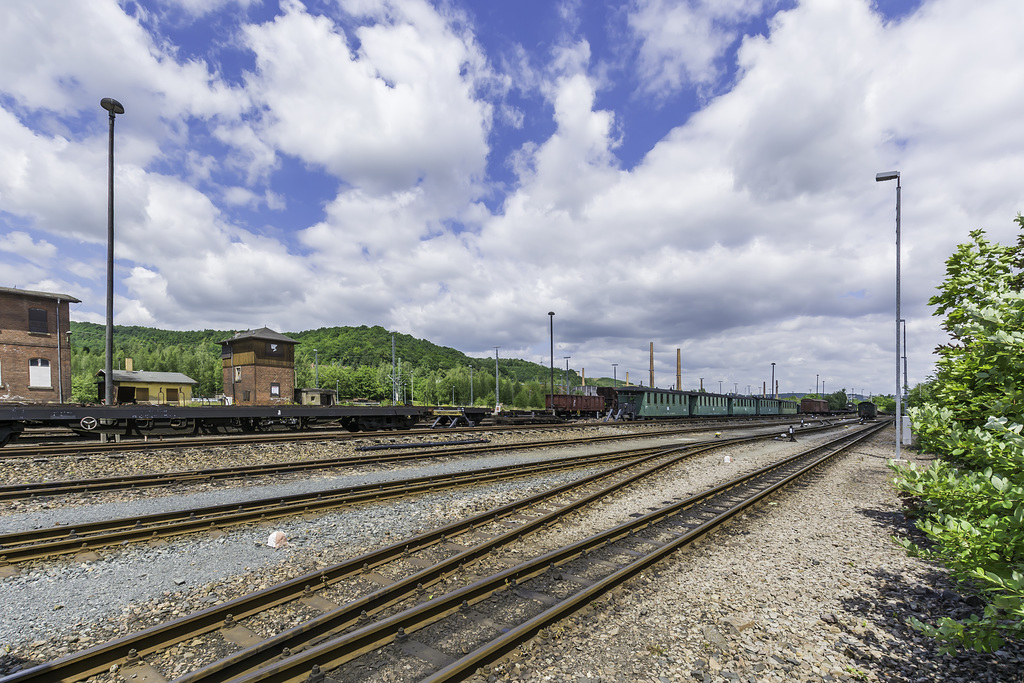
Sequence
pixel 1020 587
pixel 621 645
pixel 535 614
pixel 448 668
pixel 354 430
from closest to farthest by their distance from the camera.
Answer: pixel 1020 587, pixel 448 668, pixel 621 645, pixel 535 614, pixel 354 430

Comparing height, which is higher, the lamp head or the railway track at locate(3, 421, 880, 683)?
the lamp head

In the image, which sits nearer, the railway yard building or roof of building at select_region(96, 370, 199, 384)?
the railway yard building

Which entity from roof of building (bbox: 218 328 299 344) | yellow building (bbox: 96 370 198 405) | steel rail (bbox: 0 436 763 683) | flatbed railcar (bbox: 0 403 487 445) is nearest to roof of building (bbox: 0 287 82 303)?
yellow building (bbox: 96 370 198 405)

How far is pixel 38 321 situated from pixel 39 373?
196 inches

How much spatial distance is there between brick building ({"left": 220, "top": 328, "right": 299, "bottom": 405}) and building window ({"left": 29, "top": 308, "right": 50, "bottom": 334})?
809 inches

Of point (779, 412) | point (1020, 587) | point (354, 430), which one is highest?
point (1020, 587)

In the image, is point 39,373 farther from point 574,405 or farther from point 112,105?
point 574,405

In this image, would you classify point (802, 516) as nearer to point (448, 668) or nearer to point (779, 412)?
point (448, 668)

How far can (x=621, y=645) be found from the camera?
479 centimetres

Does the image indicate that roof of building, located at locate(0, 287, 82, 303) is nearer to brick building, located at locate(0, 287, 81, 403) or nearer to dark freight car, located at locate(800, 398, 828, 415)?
brick building, located at locate(0, 287, 81, 403)

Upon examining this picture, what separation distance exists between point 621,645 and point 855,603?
131 inches

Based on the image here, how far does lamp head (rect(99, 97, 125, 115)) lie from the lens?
16.6 metres

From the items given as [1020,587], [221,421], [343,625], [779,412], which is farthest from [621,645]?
[779,412]

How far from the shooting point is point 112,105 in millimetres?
16688
